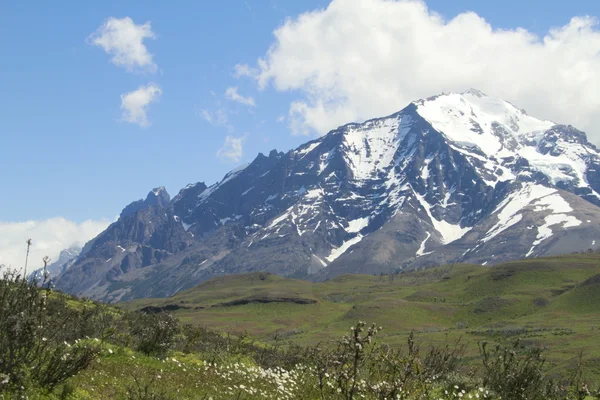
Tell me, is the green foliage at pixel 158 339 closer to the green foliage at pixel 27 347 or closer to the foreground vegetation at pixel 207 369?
the foreground vegetation at pixel 207 369

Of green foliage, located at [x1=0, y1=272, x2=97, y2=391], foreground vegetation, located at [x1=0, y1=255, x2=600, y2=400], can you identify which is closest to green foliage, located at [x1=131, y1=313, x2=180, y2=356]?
foreground vegetation, located at [x1=0, y1=255, x2=600, y2=400]

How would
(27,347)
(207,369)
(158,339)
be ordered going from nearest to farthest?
(27,347) → (207,369) → (158,339)

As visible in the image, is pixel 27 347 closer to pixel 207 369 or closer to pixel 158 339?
pixel 207 369

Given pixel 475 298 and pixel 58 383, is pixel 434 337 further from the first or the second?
pixel 58 383

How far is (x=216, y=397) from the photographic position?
13461 mm

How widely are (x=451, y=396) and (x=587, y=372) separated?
2563 inches

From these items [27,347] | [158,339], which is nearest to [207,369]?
[158,339]

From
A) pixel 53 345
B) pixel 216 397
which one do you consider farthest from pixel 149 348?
pixel 216 397

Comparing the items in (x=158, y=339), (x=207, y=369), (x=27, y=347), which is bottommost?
(x=207, y=369)

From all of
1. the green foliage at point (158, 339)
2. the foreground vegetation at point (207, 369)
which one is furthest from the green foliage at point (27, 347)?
the green foliage at point (158, 339)

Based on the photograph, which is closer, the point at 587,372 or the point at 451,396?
the point at 451,396

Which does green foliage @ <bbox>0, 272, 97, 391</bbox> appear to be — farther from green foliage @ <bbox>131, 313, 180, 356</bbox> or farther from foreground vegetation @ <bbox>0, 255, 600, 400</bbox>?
green foliage @ <bbox>131, 313, 180, 356</bbox>

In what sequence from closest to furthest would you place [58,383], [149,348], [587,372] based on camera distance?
[58,383] < [149,348] < [587,372]

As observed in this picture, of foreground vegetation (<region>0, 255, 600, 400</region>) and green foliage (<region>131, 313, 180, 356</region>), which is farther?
green foliage (<region>131, 313, 180, 356</region>)
